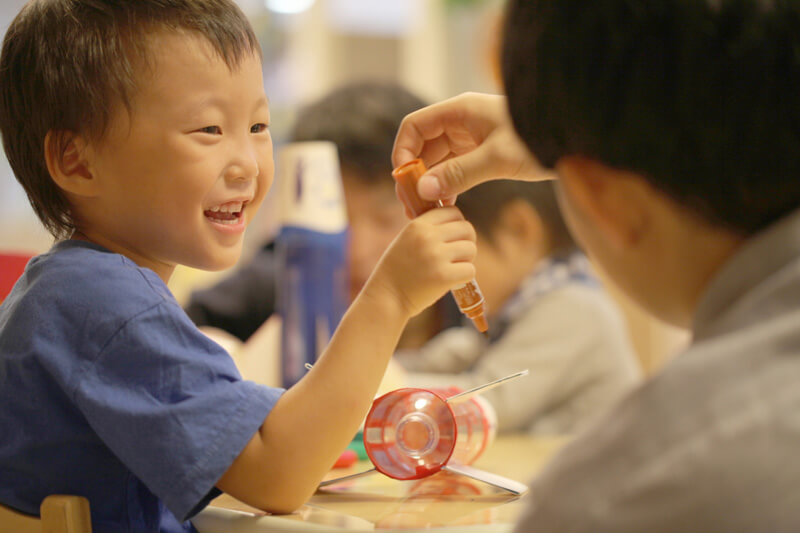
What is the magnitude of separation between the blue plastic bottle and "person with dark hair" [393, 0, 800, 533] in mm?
602

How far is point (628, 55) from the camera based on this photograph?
372mm

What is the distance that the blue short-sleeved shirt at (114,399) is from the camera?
50cm

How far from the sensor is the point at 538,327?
1.33 m

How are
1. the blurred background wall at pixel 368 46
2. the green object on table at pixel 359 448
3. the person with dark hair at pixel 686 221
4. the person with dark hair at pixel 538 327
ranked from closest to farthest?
the person with dark hair at pixel 686 221, the green object on table at pixel 359 448, the person with dark hair at pixel 538 327, the blurred background wall at pixel 368 46

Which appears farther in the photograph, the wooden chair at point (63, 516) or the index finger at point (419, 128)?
the index finger at point (419, 128)

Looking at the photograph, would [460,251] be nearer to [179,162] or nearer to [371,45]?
[179,162]

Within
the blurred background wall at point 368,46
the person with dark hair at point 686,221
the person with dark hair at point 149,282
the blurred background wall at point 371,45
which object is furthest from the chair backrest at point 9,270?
the blurred background wall at point 371,45

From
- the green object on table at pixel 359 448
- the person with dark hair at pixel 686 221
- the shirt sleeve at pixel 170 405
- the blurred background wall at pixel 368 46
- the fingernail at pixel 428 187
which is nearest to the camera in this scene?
the person with dark hair at pixel 686 221

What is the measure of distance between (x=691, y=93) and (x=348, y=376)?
0.93ft

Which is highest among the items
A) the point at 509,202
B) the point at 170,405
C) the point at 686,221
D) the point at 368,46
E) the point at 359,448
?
the point at 686,221

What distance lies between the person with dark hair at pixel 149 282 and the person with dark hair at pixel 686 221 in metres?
0.19

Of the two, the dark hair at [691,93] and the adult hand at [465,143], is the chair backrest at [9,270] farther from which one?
the dark hair at [691,93]

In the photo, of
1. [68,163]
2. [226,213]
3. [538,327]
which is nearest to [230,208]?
[226,213]

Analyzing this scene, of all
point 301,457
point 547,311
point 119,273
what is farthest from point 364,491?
point 547,311
